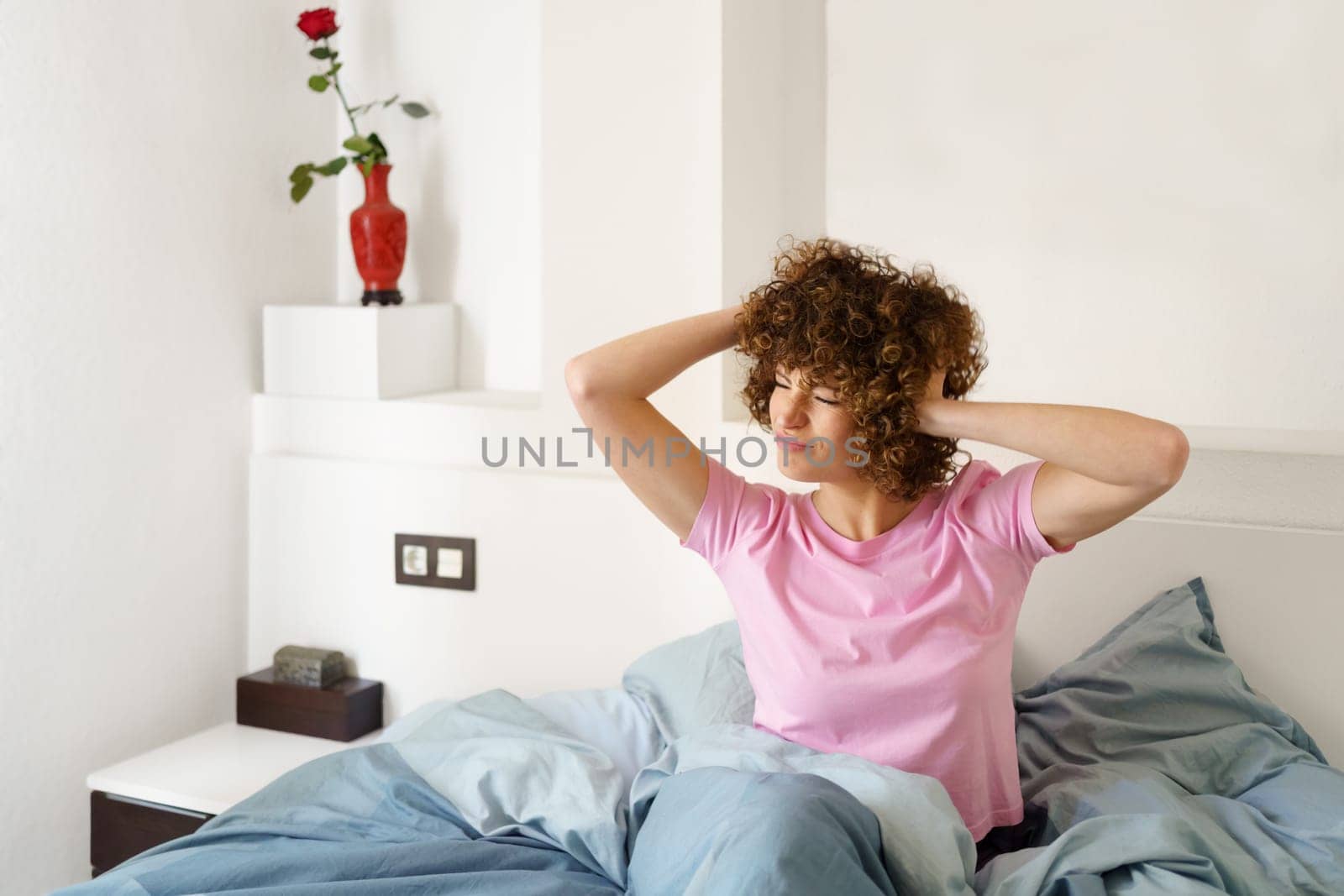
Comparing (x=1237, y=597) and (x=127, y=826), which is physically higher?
(x=1237, y=597)

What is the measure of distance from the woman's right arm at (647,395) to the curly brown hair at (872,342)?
0.21 ft

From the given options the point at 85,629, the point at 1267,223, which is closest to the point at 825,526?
the point at 1267,223

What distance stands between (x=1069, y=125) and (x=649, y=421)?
102 centimetres

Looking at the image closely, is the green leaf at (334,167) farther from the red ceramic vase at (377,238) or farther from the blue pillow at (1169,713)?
the blue pillow at (1169,713)

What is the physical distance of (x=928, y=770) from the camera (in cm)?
146

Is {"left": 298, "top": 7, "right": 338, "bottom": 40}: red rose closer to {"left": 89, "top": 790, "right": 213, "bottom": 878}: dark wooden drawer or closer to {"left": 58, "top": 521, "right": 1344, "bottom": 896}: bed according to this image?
{"left": 58, "top": 521, "right": 1344, "bottom": 896}: bed

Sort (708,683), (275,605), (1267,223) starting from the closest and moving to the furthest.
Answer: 1. (708,683)
2. (1267,223)
3. (275,605)

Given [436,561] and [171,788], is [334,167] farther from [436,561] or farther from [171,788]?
[171,788]

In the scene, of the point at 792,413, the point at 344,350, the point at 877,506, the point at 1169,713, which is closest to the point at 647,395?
the point at 792,413

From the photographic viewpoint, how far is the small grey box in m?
2.28

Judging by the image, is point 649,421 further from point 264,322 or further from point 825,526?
point 264,322

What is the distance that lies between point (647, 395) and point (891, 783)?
530 mm

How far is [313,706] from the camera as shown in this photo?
2258mm

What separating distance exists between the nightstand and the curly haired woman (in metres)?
0.91
